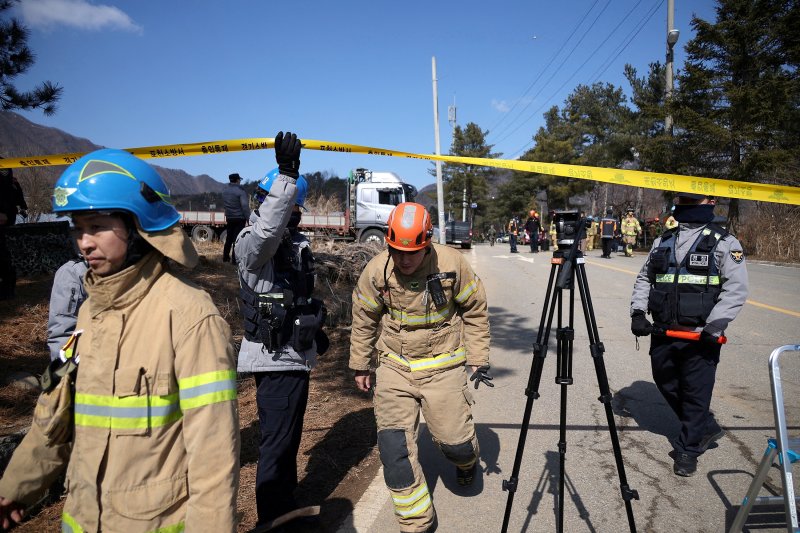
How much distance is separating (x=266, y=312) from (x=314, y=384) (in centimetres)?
295

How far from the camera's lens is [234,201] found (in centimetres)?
1030

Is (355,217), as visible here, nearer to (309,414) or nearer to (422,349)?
(309,414)

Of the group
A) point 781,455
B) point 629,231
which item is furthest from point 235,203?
point 629,231

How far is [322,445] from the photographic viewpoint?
4.23m

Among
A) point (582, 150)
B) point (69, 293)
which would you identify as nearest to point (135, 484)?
point (69, 293)

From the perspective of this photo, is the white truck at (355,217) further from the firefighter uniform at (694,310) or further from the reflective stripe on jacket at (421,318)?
the reflective stripe on jacket at (421,318)

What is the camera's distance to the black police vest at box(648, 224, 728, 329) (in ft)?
12.6

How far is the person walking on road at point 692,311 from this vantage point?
3709 mm

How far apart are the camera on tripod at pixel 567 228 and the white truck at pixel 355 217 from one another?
59.8 ft

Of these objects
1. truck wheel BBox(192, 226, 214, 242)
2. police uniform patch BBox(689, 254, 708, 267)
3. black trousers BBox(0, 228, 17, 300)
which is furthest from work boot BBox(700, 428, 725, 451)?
truck wheel BBox(192, 226, 214, 242)

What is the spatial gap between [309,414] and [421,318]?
216 cm

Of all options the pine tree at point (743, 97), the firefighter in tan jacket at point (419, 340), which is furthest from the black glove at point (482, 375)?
the pine tree at point (743, 97)

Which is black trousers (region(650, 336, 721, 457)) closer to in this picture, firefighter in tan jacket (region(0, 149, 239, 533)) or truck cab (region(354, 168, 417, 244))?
firefighter in tan jacket (region(0, 149, 239, 533))

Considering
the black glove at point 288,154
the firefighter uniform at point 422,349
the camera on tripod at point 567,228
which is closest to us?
the black glove at point 288,154
